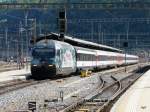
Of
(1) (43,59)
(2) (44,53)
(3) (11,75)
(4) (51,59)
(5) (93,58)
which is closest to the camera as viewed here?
→ (4) (51,59)

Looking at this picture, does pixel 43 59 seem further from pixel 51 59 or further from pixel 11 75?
pixel 11 75

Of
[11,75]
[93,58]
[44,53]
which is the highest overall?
[44,53]

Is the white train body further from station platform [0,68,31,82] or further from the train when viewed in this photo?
station platform [0,68,31,82]

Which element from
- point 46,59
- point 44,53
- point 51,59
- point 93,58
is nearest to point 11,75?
point 44,53

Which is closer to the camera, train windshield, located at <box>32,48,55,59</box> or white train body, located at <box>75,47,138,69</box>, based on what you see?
train windshield, located at <box>32,48,55,59</box>

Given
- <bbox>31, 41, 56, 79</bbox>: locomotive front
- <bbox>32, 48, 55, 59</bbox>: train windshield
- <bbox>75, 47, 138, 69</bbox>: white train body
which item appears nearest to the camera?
<bbox>31, 41, 56, 79</bbox>: locomotive front

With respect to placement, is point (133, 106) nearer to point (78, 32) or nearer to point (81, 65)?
point (81, 65)

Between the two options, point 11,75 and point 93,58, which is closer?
point 11,75

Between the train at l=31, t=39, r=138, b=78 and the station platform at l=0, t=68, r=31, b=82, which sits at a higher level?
the train at l=31, t=39, r=138, b=78

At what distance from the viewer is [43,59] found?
45.3 m

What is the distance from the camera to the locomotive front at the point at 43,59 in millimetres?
44969

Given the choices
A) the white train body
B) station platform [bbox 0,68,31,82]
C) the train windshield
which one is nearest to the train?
the train windshield

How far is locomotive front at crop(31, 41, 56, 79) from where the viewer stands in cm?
4497

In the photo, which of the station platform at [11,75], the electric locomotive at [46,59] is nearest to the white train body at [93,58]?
the station platform at [11,75]
